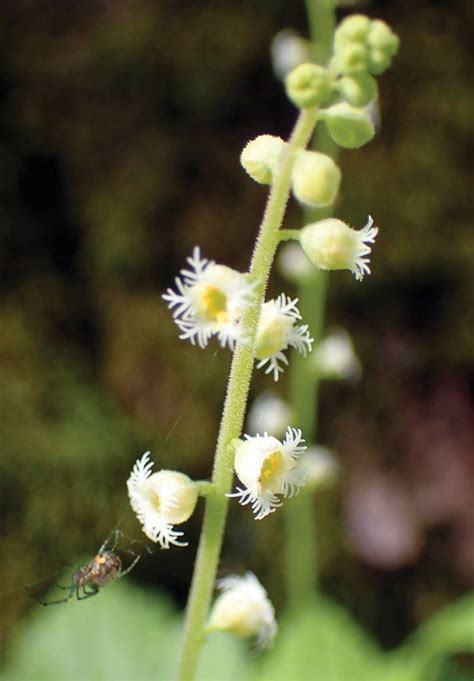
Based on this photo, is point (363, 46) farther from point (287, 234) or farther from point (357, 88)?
point (287, 234)

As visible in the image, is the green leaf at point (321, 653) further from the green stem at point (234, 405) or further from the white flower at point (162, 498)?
the white flower at point (162, 498)

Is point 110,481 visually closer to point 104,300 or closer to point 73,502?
point 73,502

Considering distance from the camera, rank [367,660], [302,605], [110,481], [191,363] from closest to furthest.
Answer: [367,660]
[302,605]
[110,481]
[191,363]

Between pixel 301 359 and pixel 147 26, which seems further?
pixel 147 26

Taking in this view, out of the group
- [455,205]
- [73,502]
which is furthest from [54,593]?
[455,205]

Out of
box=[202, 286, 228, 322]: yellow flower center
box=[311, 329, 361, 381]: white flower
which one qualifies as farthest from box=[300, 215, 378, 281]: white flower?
box=[311, 329, 361, 381]: white flower

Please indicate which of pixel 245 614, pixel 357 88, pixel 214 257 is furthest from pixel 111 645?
pixel 357 88

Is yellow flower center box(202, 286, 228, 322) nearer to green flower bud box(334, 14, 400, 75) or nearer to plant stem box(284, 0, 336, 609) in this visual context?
green flower bud box(334, 14, 400, 75)
